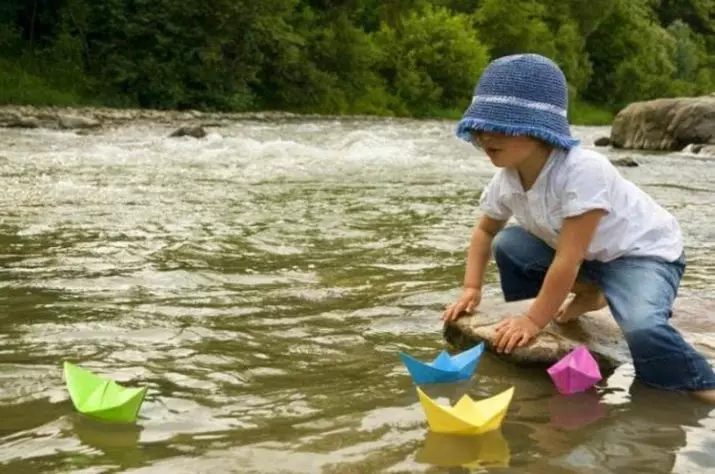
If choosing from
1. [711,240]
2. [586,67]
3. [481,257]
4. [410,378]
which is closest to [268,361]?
[410,378]

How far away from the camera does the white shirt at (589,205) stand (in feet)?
9.73


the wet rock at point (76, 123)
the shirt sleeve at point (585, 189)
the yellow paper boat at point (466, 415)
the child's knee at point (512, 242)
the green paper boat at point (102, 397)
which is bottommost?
the wet rock at point (76, 123)

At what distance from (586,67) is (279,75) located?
23324mm

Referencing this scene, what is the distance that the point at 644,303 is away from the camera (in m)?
2.99

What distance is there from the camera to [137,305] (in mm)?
3771

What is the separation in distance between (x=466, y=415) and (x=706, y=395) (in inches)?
36.5

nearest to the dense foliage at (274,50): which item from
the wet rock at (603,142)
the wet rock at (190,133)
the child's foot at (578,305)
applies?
the wet rock at (190,133)

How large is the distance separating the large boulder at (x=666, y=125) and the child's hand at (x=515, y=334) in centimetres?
1612

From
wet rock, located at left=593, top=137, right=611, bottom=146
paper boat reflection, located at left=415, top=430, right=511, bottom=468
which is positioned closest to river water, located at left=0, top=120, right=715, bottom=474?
paper boat reflection, located at left=415, top=430, right=511, bottom=468

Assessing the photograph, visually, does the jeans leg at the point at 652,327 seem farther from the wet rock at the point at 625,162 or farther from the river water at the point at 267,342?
the wet rock at the point at 625,162

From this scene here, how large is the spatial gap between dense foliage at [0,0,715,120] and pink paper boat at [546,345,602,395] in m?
21.4

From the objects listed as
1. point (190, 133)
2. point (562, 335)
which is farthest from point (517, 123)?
point (190, 133)

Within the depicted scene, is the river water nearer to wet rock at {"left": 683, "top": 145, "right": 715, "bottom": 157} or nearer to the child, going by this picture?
the child

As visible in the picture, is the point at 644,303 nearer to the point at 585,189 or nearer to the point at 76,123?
the point at 585,189
